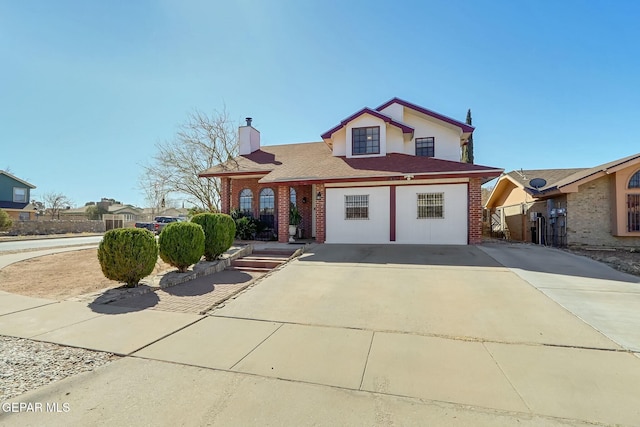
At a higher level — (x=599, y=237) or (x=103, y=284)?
(x=599, y=237)

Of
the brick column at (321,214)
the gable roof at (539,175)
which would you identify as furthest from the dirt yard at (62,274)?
the gable roof at (539,175)

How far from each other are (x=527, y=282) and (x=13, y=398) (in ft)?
28.6

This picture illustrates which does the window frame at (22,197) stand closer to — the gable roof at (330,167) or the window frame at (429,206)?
the gable roof at (330,167)

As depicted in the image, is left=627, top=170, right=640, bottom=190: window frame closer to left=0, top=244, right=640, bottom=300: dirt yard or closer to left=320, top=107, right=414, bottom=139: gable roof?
left=0, top=244, right=640, bottom=300: dirt yard

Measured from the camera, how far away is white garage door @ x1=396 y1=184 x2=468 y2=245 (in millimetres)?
12039

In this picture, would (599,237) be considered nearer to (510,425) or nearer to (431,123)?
(431,123)

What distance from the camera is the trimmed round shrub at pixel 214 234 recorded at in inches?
370

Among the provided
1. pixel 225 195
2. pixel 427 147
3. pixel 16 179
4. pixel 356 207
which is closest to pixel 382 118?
pixel 427 147

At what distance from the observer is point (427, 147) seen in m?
15.1

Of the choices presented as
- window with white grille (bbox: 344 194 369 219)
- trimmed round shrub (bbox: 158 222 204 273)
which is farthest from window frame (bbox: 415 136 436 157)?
trimmed round shrub (bbox: 158 222 204 273)

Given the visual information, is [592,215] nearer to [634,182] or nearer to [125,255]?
[634,182]

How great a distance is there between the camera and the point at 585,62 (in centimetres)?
1194

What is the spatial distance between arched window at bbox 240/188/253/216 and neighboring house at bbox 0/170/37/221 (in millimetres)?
33103

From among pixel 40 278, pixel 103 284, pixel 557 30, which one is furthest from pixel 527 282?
pixel 40 278
